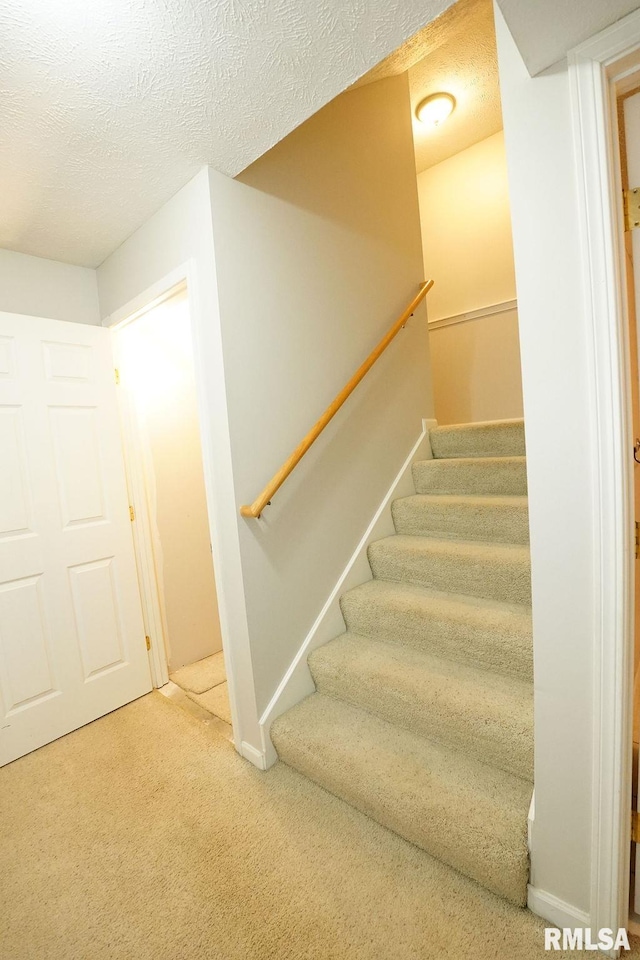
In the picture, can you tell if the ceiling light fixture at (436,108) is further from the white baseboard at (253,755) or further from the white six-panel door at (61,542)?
the white baseboard at (253,755)

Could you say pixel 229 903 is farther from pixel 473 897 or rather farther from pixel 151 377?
pixel 151 377

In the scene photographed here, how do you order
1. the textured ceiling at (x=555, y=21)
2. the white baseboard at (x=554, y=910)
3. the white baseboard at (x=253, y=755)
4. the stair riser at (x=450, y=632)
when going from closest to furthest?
1. the textured ceiling at (x=555, y=21)
2. the white baseboard at (x=554, y=910)
3. the stair riser at (x=450, y=632)
4. the white baseboard at (x=253, y=755)

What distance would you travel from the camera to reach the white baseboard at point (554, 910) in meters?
1.08

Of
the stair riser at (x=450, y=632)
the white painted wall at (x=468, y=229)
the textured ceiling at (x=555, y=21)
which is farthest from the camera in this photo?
the white painted wall at (x=468, y=229)

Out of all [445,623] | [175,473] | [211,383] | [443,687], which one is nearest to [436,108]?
[211,383]

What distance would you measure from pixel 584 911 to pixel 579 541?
38.0 inches

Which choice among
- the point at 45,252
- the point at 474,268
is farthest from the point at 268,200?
the point at 474,268

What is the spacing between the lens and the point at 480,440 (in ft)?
8.16

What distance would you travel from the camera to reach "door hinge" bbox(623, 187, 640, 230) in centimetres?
96

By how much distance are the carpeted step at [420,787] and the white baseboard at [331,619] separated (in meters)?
0.05

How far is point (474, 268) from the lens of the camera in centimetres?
334

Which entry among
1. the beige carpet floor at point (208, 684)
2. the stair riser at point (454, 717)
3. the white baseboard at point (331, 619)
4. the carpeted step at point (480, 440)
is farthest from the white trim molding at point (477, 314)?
the beige carpet floor at point (208, 684)

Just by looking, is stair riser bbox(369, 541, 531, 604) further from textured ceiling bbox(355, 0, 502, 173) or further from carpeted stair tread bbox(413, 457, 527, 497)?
textured ceiling bbox(355, 0, 502, 173)

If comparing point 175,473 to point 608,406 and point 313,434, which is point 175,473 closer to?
point 313,434
